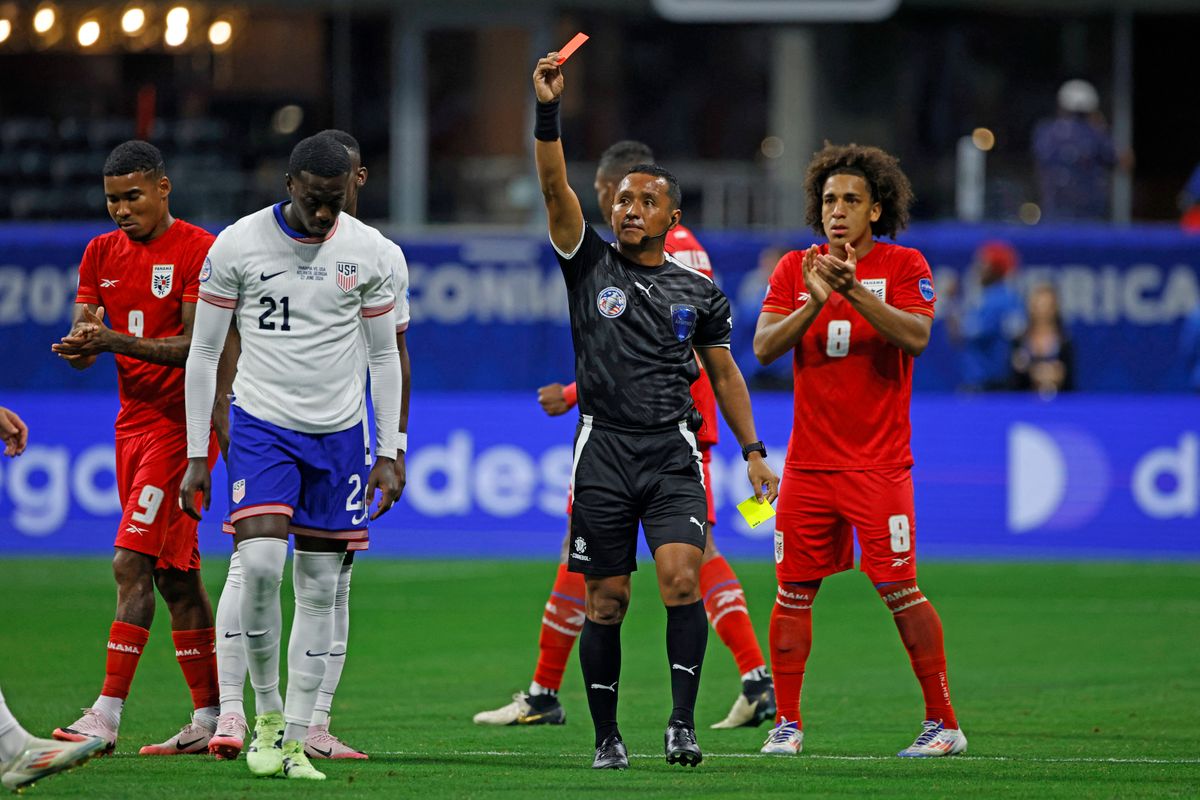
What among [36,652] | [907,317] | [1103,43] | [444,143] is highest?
[1103,43]

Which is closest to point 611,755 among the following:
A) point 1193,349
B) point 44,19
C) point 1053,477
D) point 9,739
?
point 9,739

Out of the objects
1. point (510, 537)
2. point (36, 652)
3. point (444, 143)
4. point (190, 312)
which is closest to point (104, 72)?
point (444, 143)

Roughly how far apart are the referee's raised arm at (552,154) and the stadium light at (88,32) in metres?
18.2

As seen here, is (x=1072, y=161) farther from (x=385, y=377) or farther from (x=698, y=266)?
(x=385, y=377)

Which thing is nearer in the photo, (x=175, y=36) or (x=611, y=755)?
(x=611, y=755)

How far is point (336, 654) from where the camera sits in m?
7.70

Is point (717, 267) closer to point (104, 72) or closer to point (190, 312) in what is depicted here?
point (104, 72)

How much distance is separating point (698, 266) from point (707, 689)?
254 cm

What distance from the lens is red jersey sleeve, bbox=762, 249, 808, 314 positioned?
8.06m

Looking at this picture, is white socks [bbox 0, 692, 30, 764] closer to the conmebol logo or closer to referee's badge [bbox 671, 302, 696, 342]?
referee's badge [bbox 671, 302, 696, 342]

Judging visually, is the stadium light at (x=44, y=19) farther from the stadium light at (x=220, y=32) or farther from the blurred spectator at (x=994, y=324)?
the blurred spectator at (x=994, y=324)

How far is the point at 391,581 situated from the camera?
49.7 ft

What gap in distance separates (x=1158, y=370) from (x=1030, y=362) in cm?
215

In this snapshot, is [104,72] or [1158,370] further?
[104,72]
